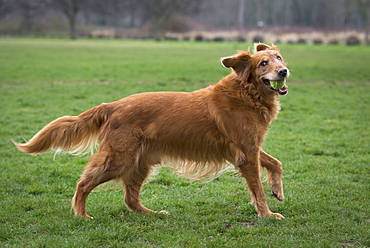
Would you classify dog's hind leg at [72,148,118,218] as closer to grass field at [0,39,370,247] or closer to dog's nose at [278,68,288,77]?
grass field at [0,39,370,247]

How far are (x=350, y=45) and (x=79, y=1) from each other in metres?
44.4

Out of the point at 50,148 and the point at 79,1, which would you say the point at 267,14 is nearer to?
the point at 79,1

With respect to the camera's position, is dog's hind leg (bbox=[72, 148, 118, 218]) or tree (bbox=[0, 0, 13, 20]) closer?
dog's hind leg (bbox=[72, 148, 118, 218])

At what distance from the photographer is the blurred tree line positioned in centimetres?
7188

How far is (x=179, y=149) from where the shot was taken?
5406mm

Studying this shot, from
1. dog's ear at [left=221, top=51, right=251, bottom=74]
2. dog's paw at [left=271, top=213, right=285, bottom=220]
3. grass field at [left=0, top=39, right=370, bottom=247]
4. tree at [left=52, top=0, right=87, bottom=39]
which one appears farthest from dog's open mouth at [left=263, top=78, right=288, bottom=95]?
tree at [left=52, top=0, right=87, bottom=39]

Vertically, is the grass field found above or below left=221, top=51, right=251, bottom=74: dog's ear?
below

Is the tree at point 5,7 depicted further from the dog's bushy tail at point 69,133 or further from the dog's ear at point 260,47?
the dog's ear at point 260,47

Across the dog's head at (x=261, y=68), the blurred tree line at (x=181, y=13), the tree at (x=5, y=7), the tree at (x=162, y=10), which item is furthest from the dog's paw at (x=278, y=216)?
the tree at (x=5, y=7)

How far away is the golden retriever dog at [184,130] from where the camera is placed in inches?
204

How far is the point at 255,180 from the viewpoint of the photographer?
538 cm

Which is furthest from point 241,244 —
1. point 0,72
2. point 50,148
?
point 0,72

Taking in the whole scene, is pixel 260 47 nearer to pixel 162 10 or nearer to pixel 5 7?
pixel 162 10

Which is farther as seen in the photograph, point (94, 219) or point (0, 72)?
point (0, 72)
